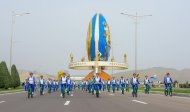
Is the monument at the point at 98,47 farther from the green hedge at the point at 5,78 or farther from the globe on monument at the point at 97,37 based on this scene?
the green hedge at the point at 5,78

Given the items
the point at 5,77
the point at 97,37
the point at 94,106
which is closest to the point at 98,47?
the point at 97,37

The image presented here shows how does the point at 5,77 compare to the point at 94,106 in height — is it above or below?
above

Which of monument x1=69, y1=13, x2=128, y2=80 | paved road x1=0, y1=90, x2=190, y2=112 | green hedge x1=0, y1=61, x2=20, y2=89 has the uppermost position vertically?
monument x1=69, y1=13, x2=128, y2=80

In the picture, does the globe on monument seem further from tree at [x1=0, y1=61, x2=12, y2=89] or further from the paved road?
the paved road

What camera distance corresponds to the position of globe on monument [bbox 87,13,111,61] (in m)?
114

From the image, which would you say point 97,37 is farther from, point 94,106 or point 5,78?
point 94,106

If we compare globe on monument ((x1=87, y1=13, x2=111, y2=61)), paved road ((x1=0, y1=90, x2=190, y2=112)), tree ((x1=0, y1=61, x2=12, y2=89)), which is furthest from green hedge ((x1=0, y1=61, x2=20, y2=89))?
globe on monument ((x1=87, y1=13, x2=111, y2=61))

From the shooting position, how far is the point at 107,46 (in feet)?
382

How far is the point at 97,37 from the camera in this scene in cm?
11388

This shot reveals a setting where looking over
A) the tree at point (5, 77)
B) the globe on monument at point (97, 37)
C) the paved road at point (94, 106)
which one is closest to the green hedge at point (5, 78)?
the tree at point (5, 77)

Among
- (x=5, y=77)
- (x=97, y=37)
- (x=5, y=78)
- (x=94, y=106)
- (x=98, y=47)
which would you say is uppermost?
(x=97, y=37)

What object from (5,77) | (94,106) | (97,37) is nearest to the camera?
(94,106)

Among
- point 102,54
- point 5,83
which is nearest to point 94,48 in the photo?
point 102,54

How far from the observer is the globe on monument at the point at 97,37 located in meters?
114
